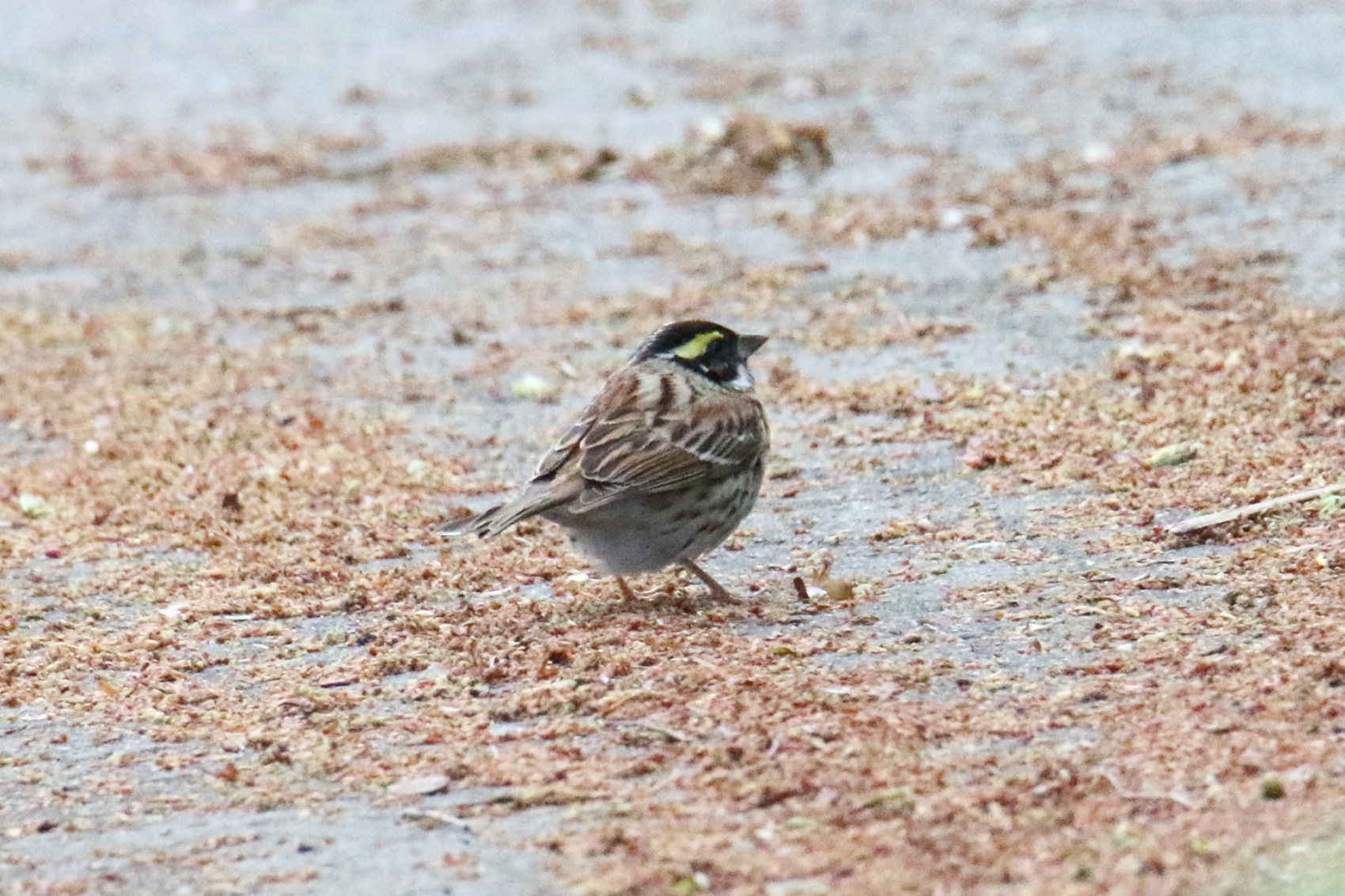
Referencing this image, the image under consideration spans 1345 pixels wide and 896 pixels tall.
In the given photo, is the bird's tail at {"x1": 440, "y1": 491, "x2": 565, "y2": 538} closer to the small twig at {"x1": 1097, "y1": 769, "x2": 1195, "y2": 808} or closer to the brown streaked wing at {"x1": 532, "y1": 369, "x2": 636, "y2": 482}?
the brown streaked wing at {"x1": 532, "y1": 369, "x2": 636, "y2": 482}

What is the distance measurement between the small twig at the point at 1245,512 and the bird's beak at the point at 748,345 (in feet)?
5.35

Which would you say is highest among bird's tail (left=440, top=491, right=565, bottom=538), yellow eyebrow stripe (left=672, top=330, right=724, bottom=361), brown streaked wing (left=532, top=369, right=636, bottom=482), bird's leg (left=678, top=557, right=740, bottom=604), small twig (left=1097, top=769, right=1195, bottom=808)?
yellow eyebrow stripe (left=672, top=330, right=724, bottom=361)

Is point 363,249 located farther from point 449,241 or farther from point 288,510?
point 288,510

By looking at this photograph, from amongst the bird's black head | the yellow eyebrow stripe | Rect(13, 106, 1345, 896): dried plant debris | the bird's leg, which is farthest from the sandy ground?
the yellow eyebrow stripe

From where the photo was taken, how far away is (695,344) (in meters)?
7.52

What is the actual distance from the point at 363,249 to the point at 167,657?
6856 millimetres

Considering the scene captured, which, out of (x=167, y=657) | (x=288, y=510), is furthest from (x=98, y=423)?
(x=167, y=657)

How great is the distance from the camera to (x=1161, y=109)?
1423cm

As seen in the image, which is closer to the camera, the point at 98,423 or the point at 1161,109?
the point at 98,423

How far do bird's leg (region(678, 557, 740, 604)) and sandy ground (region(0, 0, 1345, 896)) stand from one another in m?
0.17

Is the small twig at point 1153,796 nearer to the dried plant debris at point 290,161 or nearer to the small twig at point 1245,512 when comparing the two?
the small twig at point 1245,512

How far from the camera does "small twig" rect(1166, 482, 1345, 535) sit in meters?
6.87

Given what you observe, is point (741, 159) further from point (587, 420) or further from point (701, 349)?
point (587, 420)

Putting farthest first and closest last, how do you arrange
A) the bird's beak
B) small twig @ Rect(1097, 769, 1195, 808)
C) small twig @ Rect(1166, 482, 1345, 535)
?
the bird's beak → small twig @ Rect(1166, 482, 1345, 535) → small twig @ Rect(1097, 769, 1195, 808)
